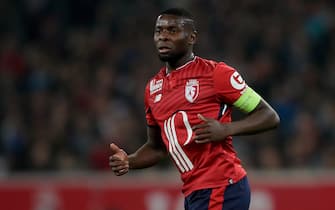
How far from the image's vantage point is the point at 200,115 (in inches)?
264

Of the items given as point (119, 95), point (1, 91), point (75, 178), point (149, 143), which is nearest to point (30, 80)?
point (1, 91)

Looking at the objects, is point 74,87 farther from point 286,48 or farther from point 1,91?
point 286,48

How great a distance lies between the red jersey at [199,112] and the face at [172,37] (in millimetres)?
137

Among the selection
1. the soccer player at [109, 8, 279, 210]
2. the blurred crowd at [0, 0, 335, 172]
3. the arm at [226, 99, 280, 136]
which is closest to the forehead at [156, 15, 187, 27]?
the soccer player at [109, 8, 279, 210]

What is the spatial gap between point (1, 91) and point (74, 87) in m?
0.96

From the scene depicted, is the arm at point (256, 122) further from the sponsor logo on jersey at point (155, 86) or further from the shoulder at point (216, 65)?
the sponsor logo on jersey at point (155, 86)

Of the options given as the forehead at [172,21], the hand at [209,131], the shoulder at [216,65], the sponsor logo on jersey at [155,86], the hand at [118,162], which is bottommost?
the hand at [118,162]

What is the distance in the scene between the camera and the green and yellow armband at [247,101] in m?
6.81

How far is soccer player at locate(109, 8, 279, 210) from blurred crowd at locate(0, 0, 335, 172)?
528 centimetres

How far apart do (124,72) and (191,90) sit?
7417 mm

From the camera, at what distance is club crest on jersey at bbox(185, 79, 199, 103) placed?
6.89m

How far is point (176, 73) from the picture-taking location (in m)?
7.02

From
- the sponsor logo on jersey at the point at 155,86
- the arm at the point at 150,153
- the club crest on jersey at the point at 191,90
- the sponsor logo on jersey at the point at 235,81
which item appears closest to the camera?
the sponsor logo on jersey at the point at 235,81

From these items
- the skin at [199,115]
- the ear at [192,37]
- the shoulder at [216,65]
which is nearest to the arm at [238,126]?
the skin at [199,115]
